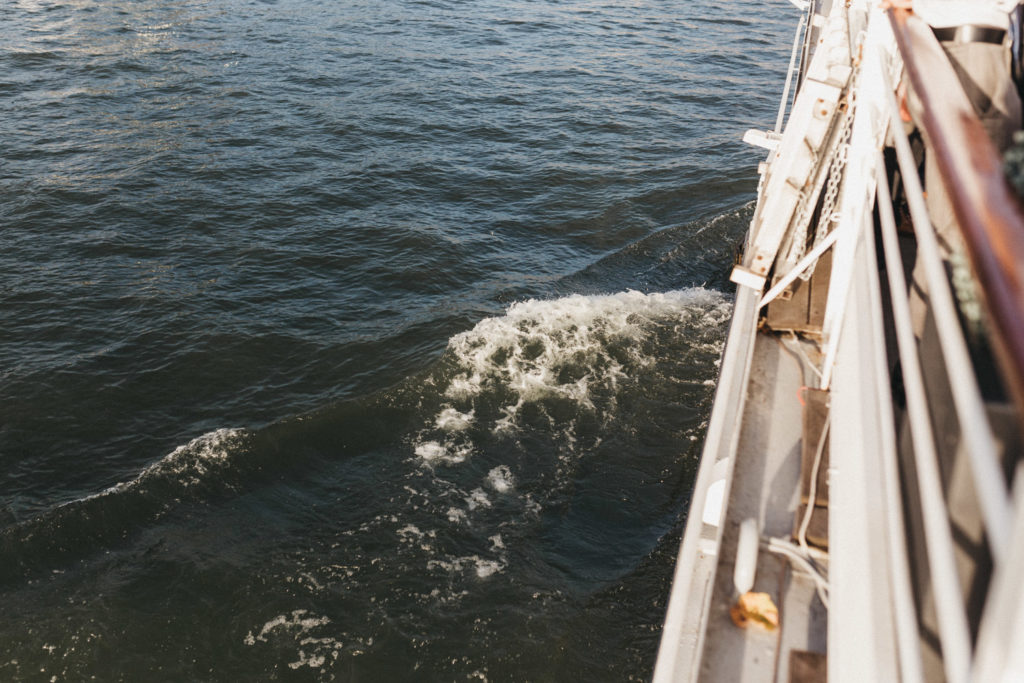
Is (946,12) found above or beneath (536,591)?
above

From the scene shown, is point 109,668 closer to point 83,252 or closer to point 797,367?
point 797,367

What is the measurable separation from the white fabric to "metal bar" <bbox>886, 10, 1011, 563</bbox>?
1434 mm

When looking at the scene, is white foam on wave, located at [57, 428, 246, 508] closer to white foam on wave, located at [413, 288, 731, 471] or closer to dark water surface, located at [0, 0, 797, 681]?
dark water surface, located at [0, 0, 797, 681]

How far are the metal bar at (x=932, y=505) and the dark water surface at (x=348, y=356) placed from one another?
17.1ft

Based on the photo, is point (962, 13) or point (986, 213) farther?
point (962, 13)

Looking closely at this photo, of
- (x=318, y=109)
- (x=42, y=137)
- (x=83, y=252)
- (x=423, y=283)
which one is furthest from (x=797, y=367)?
(x=42, y=137)

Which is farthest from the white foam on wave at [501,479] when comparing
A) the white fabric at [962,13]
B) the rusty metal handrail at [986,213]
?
the rusty metal handrail at [986,213]

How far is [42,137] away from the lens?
16531 millimetres

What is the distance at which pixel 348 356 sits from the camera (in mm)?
11141

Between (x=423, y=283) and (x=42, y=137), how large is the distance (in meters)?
9.61

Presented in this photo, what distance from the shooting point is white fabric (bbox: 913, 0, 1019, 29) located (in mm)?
3670

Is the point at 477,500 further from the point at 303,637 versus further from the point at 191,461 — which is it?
the point at 191,461

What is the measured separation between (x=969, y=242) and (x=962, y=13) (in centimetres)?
292

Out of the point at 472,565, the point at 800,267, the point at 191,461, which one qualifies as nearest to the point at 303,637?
the point at 472,565
